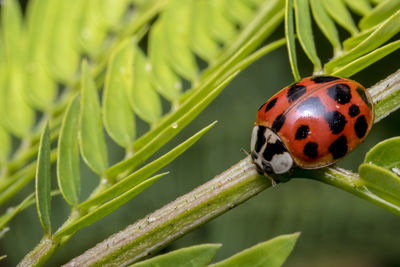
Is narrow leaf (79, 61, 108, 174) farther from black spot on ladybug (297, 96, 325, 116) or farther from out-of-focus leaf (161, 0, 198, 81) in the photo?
black spot on ladybug (297, 96, 325, 116)

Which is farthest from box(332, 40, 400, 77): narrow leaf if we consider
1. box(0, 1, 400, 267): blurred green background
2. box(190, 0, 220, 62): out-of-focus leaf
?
box(0, 1, 400, 267): blurred green background

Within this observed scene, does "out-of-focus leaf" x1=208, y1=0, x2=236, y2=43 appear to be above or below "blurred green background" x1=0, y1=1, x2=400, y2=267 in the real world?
above

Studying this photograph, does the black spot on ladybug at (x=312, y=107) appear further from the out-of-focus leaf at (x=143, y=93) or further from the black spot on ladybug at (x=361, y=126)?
the out-of-focus leaf at (x=143, y=93)

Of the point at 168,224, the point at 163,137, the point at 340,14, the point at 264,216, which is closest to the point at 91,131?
the point at 163,137

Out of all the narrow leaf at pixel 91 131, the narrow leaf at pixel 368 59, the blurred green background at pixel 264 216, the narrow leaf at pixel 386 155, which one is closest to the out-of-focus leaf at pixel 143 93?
the narrow leaf at pixel 91 131

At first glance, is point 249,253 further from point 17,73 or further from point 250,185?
point 17,73

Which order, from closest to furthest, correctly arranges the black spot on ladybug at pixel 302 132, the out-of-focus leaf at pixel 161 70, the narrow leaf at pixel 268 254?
1. the narrow leaf at pixel 268 254
2. the black spot on ladybug at pixel 302 132
3. the out-of-focus leaf at pixel 161 70
